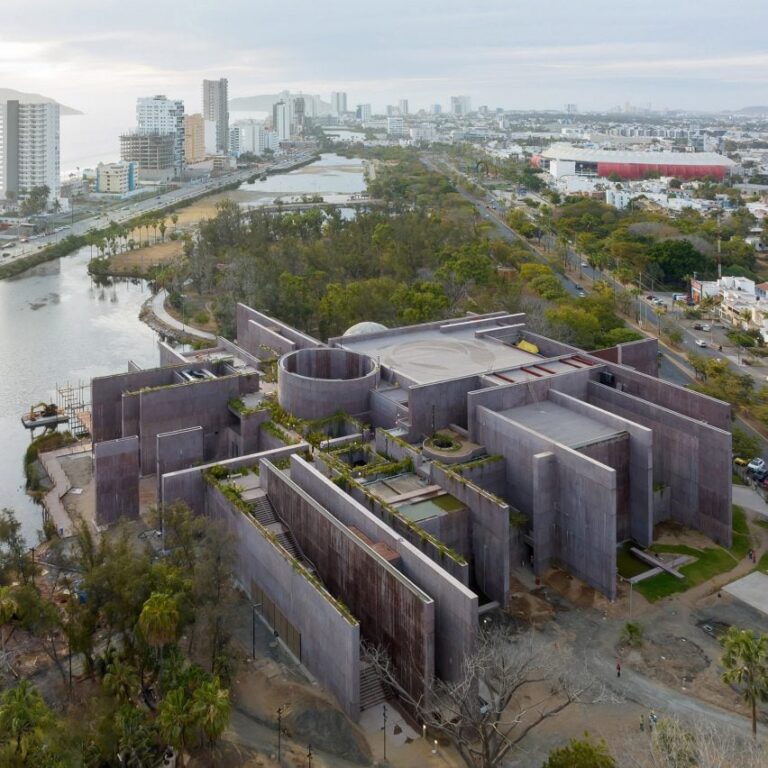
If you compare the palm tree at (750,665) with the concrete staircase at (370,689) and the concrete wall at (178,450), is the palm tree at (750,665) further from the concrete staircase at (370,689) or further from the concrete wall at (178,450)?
the concrete wall at (178,450)

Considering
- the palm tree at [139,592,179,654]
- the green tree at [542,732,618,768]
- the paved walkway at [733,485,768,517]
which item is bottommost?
the green tree at [542,732,618,768]

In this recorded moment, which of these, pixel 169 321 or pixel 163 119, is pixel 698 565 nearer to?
pixel 169 321

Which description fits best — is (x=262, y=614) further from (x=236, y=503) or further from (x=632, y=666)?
(x=632, y=666)

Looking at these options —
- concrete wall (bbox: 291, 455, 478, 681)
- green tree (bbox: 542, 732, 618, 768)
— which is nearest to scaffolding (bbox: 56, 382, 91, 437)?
concrete wall (bbox: 291, 455, 478, 681)

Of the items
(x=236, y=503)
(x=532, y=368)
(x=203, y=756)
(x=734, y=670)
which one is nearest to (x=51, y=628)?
(x=203, y=756)

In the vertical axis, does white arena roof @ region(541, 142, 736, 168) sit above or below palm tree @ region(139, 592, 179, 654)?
above

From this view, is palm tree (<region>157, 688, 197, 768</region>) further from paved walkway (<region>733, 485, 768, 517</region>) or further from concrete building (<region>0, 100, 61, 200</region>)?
concrete building (<region>0, 100, 61, 200</region>)

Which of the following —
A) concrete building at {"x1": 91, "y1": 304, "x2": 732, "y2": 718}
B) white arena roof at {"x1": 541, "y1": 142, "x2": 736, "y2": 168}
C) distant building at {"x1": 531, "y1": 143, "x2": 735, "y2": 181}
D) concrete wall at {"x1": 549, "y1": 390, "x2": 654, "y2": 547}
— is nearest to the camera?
concrete building at {"x1": 91, "y1": 304, "x2": 732, "y2": 718}
